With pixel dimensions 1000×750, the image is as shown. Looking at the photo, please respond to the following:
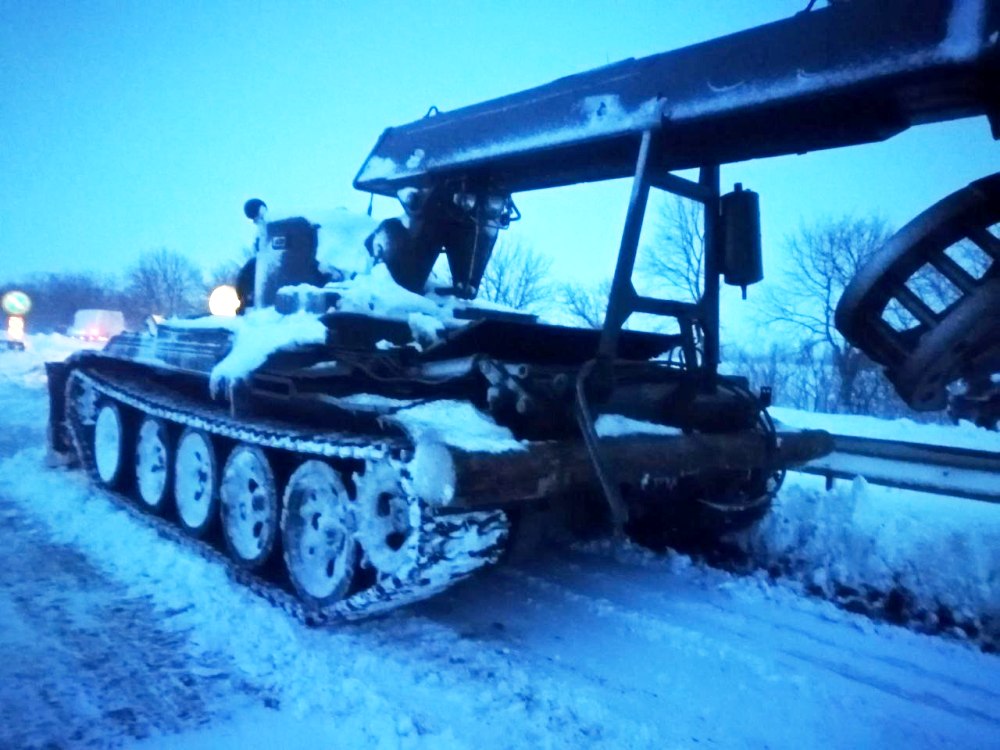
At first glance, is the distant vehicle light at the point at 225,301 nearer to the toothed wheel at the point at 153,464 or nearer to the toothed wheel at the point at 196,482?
the toothed wheel at the point at 153,464

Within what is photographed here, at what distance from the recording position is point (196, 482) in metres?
5.67

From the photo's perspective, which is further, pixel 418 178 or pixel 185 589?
pixel 418 178

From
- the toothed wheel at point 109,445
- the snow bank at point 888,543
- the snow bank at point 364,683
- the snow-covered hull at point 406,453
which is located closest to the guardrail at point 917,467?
the snow bank at point 888,543

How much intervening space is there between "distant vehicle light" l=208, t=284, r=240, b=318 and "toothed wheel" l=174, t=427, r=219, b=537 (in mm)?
1309

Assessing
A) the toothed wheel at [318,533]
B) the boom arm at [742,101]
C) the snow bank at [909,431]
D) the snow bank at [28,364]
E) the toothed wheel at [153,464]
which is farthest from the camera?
the snow bank at [28,364]

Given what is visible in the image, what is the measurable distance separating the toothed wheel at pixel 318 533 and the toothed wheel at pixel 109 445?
10.1 ft

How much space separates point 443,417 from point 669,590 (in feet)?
6.50

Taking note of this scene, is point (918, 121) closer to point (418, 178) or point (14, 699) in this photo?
point (418, 178)

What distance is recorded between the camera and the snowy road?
3012 mm

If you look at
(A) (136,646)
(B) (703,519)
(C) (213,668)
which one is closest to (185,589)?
(A) (136,646)

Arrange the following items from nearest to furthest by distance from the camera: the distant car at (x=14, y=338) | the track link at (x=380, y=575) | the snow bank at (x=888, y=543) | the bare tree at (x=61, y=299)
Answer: the track link at (x=380, y=575), the snow bank at (x=888, y=543), the distant car at (x=14, y=338), the bare tree at (x=61, y=299)

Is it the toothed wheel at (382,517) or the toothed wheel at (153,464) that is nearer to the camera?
the toothed wheel at (382,517)

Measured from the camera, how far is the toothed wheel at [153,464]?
6035 mm

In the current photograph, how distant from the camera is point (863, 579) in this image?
15.7 ft
